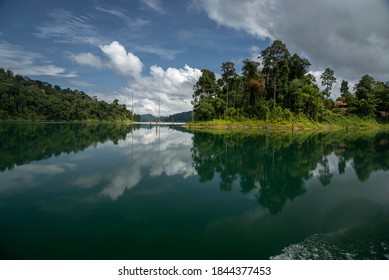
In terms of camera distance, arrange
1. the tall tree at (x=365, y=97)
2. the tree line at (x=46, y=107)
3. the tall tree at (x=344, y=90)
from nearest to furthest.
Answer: the tall tree at (x=365, y=97) → the tall tree at (x=344, y=90) → the tree line at (x=46, y=107)

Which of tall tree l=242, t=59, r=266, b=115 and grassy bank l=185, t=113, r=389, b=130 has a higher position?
tall tree l=242, t=59, r=266, b=115

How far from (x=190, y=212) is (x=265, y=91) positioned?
227ft

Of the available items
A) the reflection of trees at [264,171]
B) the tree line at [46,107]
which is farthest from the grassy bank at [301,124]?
the tree line at [46,107]

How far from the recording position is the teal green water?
7.15m

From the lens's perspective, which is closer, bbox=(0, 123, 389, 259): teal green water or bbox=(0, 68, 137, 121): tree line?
bbox=(0, 123, 389, 259): teal green water

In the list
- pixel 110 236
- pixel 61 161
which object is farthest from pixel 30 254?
pixel 61 161

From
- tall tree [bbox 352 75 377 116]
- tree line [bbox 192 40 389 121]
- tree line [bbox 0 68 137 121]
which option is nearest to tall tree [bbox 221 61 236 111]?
tree line [bbox 192 40 389 121]

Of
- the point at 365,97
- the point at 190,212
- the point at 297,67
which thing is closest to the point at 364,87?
the point at 365,97

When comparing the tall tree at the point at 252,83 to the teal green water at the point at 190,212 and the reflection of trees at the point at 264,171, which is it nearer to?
the reflection of trees at the point at 264,171

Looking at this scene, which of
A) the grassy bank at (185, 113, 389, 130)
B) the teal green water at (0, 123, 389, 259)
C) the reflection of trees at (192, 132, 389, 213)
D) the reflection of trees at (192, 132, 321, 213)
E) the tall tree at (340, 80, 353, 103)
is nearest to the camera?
the teal green water at (0, 123, 389, 259)

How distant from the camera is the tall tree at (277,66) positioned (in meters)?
72.0

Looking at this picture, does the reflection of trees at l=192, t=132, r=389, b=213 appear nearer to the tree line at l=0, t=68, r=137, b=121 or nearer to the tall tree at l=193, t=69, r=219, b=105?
the tall tree at l=193, t=69, r=219, b=105

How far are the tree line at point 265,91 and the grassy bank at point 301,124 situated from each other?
1.53 m

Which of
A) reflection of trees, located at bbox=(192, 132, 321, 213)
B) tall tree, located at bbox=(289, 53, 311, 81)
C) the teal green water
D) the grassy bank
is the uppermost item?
tall tree, located at bbox=(289, 53, 311, 81)
